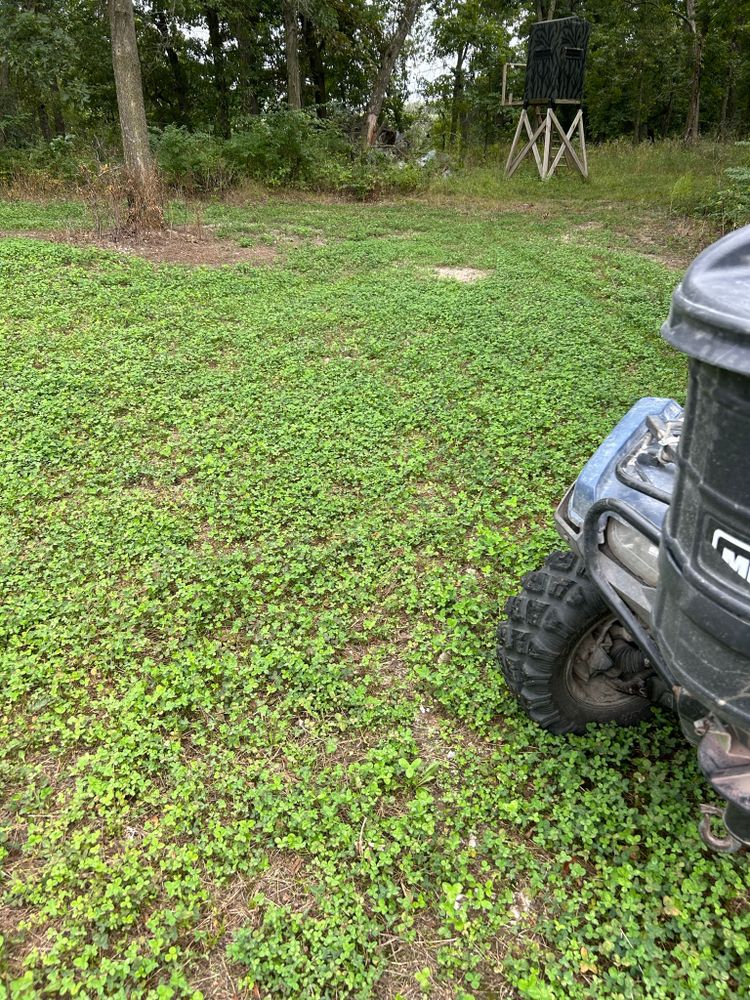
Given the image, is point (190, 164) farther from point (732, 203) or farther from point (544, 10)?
point (544, 10)

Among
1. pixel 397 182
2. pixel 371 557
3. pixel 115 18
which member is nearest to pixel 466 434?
pixel 371 557

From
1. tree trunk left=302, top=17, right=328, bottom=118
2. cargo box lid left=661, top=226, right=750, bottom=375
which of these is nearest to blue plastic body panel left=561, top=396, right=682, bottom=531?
cargo box lid left=661, top=226, right=750, bottom=375

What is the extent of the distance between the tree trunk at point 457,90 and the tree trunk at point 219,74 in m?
8.94

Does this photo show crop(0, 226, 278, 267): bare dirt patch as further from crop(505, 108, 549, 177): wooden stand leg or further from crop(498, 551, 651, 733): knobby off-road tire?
crop(505, 108, 549, 177): wooden stand leg

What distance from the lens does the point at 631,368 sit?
538cm

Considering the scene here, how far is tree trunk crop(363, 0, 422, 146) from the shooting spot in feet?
51.9

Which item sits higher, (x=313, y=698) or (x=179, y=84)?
(x=179, y=84)

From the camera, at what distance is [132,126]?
890 centimetres

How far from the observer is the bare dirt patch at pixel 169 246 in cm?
830

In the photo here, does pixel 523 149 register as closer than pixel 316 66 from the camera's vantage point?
Yes

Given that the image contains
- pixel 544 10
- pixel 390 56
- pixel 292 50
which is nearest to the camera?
pixel 292 50

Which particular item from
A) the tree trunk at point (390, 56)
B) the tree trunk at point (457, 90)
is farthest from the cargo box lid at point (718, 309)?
the tree trunk at point (457, 90)

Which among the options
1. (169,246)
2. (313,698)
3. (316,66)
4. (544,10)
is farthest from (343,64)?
(313,698)

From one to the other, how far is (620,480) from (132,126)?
937cm
